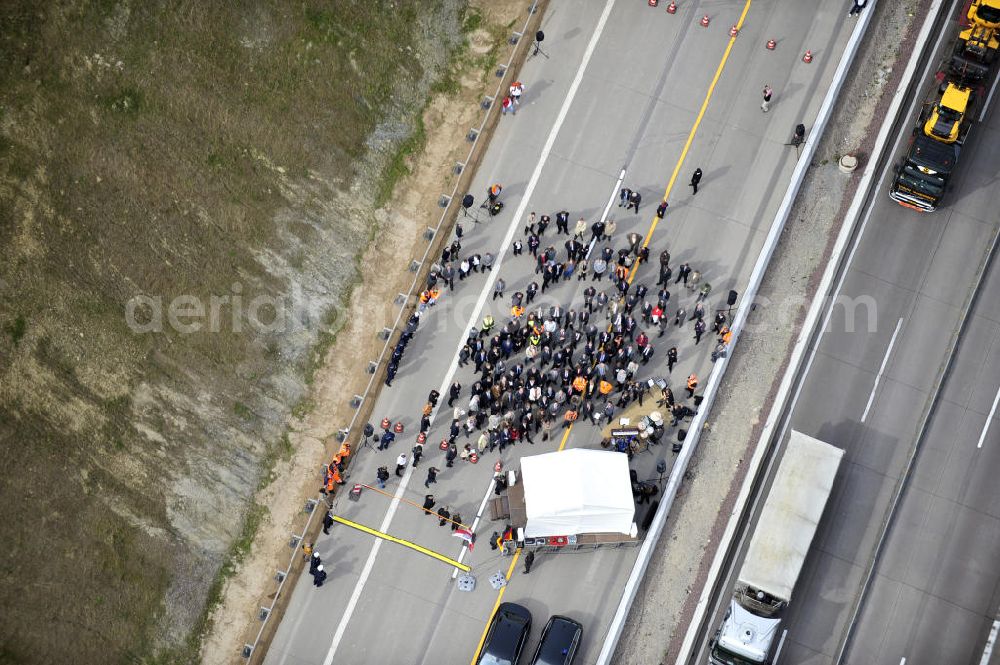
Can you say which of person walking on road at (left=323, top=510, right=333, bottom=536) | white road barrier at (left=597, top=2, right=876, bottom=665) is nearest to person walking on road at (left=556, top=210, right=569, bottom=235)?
white road barrier at (left=597, top=2, right=876, bottom=665)

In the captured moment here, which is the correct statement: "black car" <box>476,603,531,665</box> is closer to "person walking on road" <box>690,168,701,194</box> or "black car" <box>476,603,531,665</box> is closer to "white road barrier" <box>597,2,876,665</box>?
"white road barrier" <box>597,2,876,665</box>

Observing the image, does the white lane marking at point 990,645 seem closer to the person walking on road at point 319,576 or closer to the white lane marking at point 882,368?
the white lane marking at point 882,368

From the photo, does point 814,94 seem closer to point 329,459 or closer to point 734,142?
point 734,142

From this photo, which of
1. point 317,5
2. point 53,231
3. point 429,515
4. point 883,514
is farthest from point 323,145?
point 883,514

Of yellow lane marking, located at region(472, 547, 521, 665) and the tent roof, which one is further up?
the tent roof

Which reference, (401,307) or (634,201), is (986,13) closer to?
(634,201)
